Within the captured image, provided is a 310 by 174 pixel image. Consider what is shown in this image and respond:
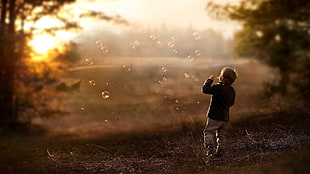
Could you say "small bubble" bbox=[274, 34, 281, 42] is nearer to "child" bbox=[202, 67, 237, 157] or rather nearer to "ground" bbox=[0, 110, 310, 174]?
"ground" bbox=[0, 110, 310, 174]

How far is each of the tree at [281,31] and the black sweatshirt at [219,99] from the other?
938cm

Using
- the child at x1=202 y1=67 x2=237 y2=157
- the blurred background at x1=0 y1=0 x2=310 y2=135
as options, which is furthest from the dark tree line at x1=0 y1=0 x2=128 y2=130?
the child at x1=202 y1=67 x2=237 y2=157

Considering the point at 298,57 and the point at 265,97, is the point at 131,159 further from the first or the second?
the point at 298,57

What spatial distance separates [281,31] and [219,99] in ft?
36.6

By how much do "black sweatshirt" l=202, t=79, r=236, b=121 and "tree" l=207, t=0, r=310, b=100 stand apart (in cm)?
938

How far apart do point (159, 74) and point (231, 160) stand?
20.6 m

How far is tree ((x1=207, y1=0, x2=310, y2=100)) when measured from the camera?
18016 mm

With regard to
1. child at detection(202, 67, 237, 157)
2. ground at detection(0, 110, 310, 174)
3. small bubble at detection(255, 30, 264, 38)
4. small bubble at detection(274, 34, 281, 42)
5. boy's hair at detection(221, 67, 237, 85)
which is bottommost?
ground at detection(0, 110, 310, 174)

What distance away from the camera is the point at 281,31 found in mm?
18688

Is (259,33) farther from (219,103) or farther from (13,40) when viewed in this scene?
(219,103)

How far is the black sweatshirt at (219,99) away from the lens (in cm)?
841

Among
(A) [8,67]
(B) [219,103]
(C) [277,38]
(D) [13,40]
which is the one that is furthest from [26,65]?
(B) [219,103]

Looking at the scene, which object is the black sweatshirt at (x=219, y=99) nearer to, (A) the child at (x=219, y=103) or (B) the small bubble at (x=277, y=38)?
(A) the child at (x=219, y=103)

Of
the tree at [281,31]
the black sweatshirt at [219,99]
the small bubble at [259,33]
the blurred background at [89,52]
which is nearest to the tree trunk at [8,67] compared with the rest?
the blurred background at [89,52]
